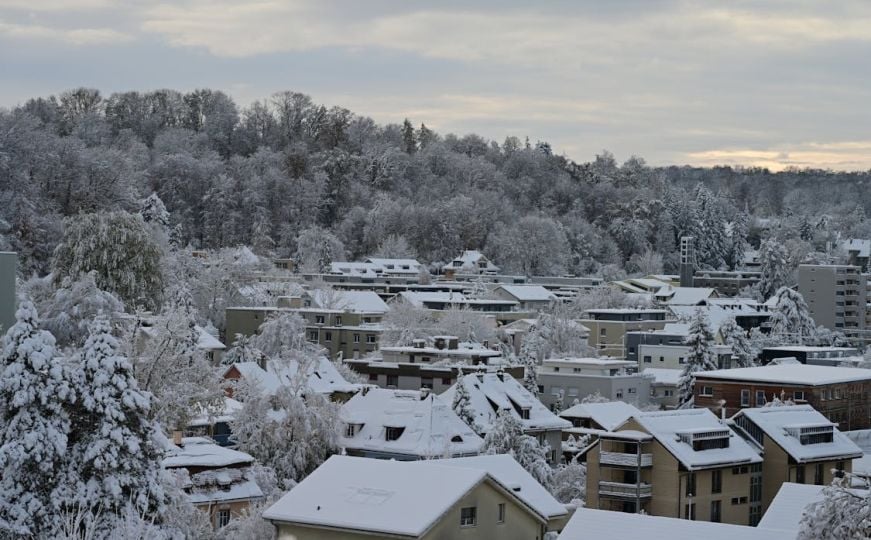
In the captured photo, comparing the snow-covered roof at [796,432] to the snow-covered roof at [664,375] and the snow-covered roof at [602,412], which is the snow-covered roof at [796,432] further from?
the snow-covered roof at [664,375]

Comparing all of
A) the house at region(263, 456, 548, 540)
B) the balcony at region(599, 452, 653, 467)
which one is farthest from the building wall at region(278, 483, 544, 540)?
the balcony at region(599, 452, 653, 467)

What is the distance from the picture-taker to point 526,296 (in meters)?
82.2

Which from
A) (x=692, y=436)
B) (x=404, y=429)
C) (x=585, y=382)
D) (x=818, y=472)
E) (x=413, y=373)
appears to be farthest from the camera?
(x=585, y=382)

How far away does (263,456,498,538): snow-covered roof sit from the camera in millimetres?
20641

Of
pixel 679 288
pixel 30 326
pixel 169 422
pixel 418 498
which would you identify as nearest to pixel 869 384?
pixel 169 422

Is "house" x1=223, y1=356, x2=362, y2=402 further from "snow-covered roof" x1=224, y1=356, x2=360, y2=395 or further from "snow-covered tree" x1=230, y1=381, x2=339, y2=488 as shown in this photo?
"snow-covered tree" x1=230, y1=381, x2=339, y2=488

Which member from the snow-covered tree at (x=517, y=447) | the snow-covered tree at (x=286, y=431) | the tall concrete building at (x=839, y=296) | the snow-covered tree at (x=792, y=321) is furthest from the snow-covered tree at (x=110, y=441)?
the tall concrete building at (x=839, y=296)

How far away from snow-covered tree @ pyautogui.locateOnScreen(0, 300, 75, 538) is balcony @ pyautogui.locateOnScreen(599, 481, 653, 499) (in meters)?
14.3

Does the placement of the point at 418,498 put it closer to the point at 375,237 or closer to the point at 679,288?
the point at 679,288

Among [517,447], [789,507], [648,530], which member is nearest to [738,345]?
[517,447]

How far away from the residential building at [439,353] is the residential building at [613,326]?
15.5 metres

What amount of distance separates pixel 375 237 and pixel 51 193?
43.1 m

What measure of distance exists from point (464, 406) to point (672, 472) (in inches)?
387

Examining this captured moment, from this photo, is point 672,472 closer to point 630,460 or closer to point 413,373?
point 630,460
